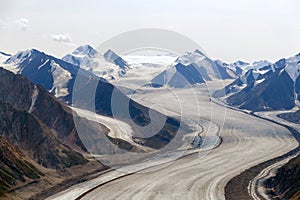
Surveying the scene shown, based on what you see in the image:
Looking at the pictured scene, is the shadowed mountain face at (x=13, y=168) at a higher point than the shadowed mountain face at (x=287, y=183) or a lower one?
higher

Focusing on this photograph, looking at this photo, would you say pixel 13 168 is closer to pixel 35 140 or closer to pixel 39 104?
pixel 35 140

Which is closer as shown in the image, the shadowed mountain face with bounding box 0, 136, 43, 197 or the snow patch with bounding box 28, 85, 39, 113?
the shadowed mountain face with bounding box 0, 136, 43, 197

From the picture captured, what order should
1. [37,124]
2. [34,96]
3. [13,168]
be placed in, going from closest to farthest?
1. [13,168]
2. [37,124]
3. [34,96]

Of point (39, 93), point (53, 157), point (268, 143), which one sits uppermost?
point (39, 93)

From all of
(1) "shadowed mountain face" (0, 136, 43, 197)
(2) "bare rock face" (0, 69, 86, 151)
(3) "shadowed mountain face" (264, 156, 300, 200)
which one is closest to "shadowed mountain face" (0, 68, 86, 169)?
(2) "bare rock face" (0, 69, 86, 151)

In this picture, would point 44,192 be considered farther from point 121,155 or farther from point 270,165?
point 270,165

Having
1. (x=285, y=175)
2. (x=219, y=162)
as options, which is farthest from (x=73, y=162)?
(x=285, y=175)

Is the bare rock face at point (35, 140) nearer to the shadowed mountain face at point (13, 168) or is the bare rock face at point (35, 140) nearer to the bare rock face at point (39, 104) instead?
the shadowed mountain face at point (13, 168)

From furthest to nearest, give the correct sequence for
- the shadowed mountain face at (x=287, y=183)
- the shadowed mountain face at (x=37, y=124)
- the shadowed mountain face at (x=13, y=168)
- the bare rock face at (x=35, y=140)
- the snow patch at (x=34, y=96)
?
1. the snow patch at (x=34, y=96)
2. the shadowed mountain face at (x=37, y=124)
3. the bare rock face at (x=35, y=140)
4. the shadowed mountain face at (x=13, y=168)
5. the shadowed mountain face at (x=287, y=183)

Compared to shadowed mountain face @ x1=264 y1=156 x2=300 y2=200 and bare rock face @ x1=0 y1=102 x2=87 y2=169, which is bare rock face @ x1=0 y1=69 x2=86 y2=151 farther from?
shadowed mountain face @ x1=264 y1=156 x2=300 y2=200

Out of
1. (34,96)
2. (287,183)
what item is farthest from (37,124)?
(287,183)

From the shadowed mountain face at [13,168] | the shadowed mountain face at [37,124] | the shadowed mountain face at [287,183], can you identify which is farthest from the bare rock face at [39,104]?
the shadowed mountain face at [287,183]
